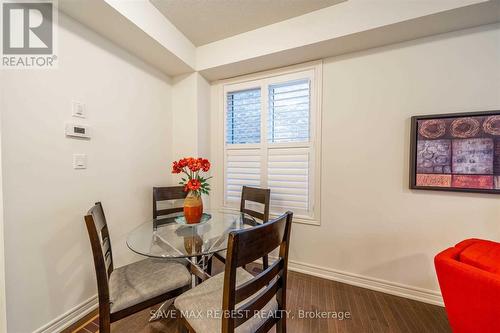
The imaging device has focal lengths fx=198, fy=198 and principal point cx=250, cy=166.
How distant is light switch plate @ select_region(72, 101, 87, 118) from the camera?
152 centimetres

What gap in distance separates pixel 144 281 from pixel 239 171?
1537 millimetres

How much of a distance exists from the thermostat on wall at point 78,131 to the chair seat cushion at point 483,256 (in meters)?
2.65

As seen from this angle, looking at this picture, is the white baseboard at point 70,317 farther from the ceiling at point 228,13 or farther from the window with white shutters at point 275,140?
the ceiling at point 228,13

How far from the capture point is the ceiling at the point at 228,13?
1.72 metres

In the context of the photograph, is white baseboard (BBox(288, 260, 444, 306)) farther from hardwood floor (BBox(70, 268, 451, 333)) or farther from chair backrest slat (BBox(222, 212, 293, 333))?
chair backrest slat (BBox(222, 212, 293, 333))

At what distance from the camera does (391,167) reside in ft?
6.04

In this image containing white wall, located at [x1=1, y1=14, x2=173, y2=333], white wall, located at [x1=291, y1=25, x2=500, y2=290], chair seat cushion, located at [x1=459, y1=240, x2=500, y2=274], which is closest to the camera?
chair seat cushion, located at [x1=459, y1=240, x2=500, y2=274]

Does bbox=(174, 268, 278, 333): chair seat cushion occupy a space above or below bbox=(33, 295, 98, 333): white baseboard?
above

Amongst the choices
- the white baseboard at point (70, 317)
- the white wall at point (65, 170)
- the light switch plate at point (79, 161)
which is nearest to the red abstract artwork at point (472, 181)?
the white wall at point (65, 170)

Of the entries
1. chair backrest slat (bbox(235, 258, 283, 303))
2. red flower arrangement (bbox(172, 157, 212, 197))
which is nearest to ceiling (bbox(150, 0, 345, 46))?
red flower arrangement (bbox(172, 157, 212, 197))

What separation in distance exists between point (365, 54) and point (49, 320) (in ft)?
11.0

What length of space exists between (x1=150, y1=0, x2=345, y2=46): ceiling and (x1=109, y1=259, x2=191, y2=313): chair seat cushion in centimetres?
214

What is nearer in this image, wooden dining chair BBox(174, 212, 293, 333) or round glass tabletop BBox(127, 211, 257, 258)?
wooden dining chair BBox(174, 212, 293, 333)

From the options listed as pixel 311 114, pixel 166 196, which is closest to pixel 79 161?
pixel 166 196
